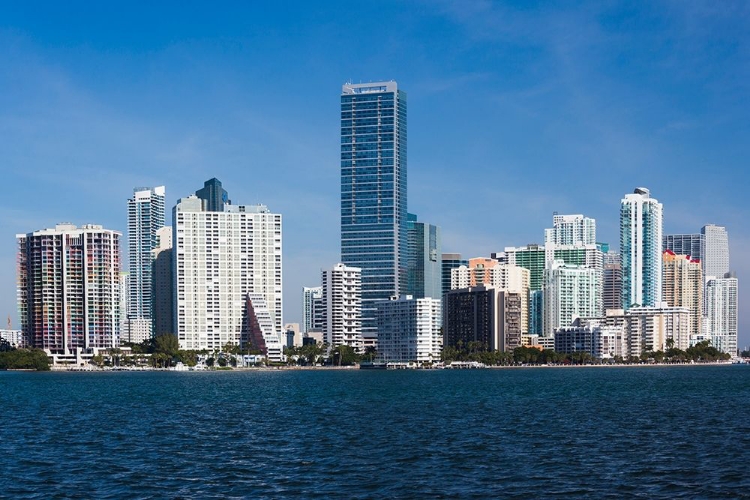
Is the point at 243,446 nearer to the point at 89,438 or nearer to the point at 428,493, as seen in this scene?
the point at 89,438

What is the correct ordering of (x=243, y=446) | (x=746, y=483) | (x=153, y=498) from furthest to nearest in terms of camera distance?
(x=243, y=446), (x=746, y=483), (x=153, y=498)

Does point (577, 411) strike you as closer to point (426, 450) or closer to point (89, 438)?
point (426, 450)

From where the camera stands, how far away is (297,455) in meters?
68.6

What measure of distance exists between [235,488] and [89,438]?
96.4ft

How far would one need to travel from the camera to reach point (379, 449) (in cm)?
7106

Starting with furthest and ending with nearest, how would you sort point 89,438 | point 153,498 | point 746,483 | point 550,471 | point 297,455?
point 89,438 → point 297,455 → point 550,471 → point 746,483 → point 153,498

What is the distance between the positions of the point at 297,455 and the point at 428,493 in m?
17.7

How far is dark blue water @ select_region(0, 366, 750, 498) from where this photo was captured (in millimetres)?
55219

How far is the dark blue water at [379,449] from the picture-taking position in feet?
181

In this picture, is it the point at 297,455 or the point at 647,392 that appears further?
the point at 647,392

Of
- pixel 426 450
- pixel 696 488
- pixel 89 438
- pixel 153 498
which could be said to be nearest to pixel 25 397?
pixel 89 438

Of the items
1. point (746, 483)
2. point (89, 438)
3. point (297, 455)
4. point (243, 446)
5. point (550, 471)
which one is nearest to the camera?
point (746, 483)

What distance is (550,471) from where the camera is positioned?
198 ft

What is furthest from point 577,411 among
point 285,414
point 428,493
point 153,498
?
point 153,498
